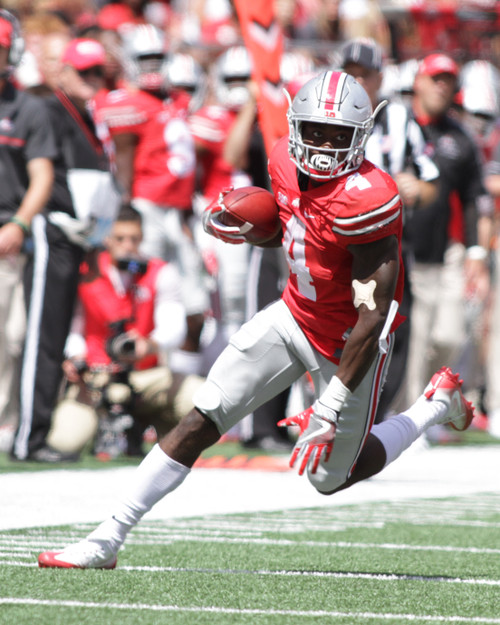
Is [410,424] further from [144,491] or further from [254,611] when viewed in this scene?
[254,611]

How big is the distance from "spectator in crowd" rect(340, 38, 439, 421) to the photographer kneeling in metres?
1.36

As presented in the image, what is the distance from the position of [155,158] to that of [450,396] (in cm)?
466

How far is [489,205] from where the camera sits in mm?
9875

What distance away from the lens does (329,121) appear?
4.38m

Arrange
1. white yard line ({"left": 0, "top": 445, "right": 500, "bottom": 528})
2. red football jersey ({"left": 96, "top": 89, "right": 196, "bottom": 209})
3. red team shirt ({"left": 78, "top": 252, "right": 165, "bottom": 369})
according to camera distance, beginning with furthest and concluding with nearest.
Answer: red football jersey ({"left": 96, "top": 89, "right": 196, "bottom": 209}) < red team shirt ({"left": 78, "top": 252, "right": 165, "bottom": 369}) < white yard line ({"left": 0, "top": 445, "right": 500, "bottom": 528})

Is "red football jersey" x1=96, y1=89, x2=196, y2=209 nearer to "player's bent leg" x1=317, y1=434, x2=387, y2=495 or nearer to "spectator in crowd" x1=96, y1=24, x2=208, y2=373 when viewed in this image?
"spectator in crowd" x1=96, y1=24, x2=208, y2=373

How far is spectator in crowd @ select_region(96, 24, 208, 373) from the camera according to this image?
29.9ft

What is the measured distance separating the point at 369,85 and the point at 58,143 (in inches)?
73.0

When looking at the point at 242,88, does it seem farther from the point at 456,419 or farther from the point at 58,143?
the point at 456,419

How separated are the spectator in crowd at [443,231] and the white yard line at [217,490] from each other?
1.41 metres

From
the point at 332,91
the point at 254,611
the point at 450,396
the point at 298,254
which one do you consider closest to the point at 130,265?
the point at 450,396

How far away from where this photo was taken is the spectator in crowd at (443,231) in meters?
8.96

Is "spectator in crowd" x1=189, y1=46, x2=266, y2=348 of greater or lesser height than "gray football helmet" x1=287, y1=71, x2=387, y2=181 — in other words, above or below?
below

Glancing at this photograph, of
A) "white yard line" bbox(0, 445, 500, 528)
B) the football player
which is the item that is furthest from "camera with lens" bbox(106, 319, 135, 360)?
the football player
